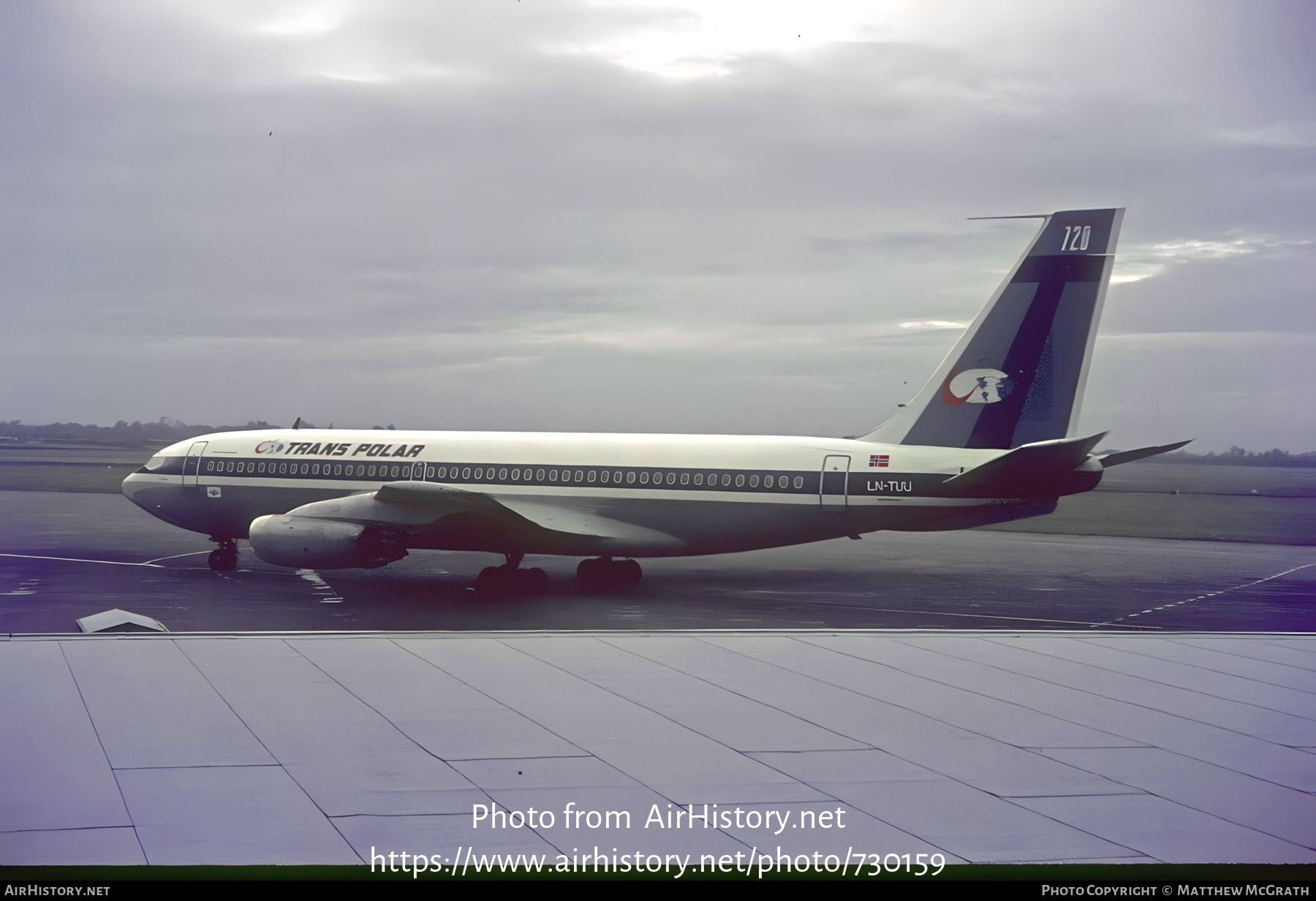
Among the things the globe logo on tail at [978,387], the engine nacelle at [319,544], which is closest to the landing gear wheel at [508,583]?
the engine nacelle at [319,544]

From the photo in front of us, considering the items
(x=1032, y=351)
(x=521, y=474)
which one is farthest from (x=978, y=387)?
(x=521, y=474)

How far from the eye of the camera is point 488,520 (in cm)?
2597

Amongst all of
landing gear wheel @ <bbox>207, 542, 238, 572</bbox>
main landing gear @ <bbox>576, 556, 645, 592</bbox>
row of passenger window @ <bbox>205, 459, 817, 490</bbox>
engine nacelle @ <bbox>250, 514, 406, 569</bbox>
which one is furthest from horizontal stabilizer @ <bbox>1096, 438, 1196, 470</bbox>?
landing gear wheel @ <bbox>207, 542, 238, 572</bbox>

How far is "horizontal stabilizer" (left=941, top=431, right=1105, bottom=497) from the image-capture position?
22016 mm

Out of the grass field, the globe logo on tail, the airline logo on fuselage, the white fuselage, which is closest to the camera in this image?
the white fuselage

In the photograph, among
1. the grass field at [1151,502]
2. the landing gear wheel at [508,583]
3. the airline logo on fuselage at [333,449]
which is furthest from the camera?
the grass field at [1151,502]

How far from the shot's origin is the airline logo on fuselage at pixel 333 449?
27875mm

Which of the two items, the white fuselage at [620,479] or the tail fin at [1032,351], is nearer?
the tail fin at [1032,351]

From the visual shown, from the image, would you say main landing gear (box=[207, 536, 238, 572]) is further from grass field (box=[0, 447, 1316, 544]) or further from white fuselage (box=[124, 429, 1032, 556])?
grass field (box=[0, 447, 1316, 544])

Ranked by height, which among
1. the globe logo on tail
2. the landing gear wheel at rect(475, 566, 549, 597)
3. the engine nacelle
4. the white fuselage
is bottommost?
the landing gear wheel at rect(475, 566, 549, 597)

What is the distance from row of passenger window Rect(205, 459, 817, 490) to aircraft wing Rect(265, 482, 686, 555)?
0.68 meters

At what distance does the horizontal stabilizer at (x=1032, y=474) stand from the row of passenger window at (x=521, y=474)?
3.53m

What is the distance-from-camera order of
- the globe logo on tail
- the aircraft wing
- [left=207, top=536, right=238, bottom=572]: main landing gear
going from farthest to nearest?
1. [left=207, top=536, right=238, bottom=572]: main landing gear
2. the aircraft wing
3. the globe logo on tail

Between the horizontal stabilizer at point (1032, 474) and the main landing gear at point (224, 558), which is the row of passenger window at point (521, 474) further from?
the horizontal stabilizer at point (1032, 474)
